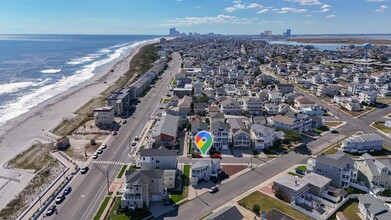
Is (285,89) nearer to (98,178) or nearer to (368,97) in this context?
(368,97)

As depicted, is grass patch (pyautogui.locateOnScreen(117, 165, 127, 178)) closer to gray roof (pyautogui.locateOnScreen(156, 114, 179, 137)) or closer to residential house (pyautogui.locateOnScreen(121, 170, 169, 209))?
residential house (pyautogui.locateOnScreen(121, 170, 169, 209))

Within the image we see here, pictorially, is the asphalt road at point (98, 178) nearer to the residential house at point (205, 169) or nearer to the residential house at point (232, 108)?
the residential house at point (205, 169)

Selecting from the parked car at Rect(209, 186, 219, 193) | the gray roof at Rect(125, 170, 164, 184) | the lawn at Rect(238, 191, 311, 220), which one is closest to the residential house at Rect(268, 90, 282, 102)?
the lawn at Rect(238, 191, 311, 220)

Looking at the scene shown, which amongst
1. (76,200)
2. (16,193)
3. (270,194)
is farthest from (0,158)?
(270,194)

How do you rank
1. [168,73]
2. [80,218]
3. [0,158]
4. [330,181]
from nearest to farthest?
1. [80,218]
2. [330,181]
3. [0,158]
4. [168,73]

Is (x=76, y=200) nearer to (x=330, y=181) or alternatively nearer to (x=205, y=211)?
(x=205, y=211)

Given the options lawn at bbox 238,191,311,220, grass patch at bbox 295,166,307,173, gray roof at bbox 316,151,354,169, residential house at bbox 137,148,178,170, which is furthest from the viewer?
grass patch at bbox 295,166,307,173

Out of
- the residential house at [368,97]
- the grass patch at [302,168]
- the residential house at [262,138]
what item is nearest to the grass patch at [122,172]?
the residential house at [262,138]
